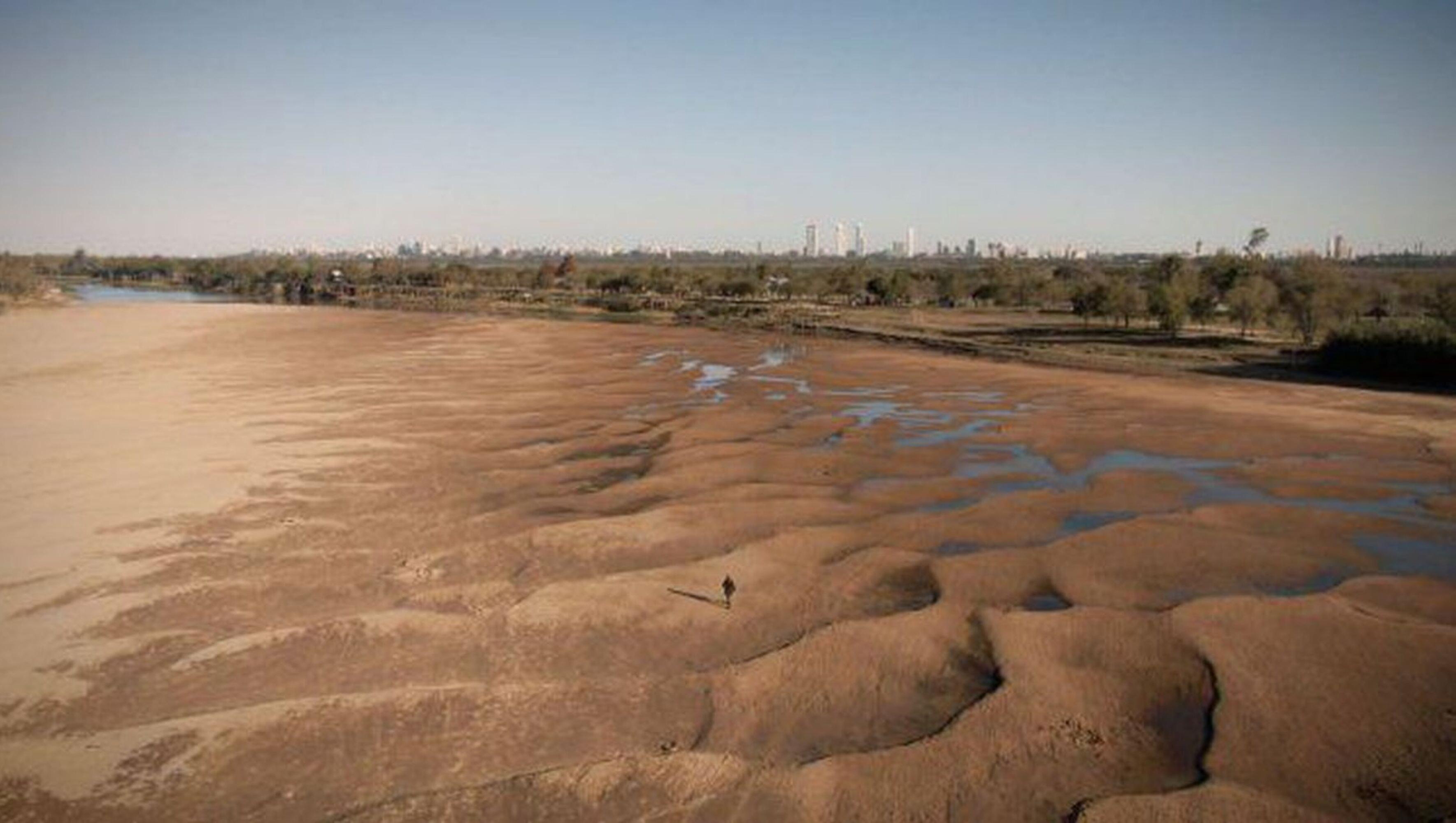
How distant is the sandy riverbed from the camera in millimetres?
7031

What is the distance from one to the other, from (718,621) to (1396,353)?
110 ft

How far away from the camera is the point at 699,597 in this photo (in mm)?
10773

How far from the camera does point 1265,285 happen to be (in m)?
44.7

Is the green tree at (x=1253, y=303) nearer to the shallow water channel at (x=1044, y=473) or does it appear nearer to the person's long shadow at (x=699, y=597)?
the shallow water channel at (x=1044, y=473)

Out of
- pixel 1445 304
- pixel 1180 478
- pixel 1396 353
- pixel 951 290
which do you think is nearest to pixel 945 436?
pixel 1180 478

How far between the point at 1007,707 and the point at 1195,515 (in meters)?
8.35

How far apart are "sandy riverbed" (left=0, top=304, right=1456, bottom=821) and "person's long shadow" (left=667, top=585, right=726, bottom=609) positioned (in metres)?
0.05

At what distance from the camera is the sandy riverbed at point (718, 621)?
7.03 m

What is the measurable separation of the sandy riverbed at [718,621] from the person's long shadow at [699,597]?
5cm

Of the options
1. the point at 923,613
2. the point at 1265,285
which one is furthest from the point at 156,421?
the point at 1265,285

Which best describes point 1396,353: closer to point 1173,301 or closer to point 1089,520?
point 1173,301

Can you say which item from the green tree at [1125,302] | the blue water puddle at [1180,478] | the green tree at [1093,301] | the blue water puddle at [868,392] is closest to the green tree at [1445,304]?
the green tree at [1125,302]

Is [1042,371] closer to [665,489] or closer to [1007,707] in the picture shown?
[665,489]

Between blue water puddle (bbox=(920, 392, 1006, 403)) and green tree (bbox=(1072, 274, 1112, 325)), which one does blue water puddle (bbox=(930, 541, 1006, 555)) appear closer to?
blue water puddle (bbox=(920, 392, 1006, 403))
